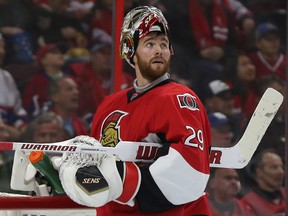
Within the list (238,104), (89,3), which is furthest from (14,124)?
(238,104)

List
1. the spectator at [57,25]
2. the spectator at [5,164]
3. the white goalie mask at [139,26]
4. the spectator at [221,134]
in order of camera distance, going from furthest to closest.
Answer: the spectator at [57,25], the spectator at [221,134], the spectator at [5,164], the white goalie mask at [139,26]

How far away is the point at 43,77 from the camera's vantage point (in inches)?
133

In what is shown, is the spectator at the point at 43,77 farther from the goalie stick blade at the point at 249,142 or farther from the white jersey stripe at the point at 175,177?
the white jersey stripe at the point at 175,177

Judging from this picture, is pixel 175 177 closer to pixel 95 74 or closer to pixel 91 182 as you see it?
pixel 91 182

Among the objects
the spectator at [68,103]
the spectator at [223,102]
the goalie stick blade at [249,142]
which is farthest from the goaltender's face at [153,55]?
the spectator at [223,102]

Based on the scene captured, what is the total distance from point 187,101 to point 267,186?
53.7 inches

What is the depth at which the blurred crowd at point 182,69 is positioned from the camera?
10.7 feet

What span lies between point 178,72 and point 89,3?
1.42 feet

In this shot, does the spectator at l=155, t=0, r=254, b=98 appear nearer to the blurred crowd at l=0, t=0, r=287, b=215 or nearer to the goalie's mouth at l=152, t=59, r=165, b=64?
the blurred crowd at l=0, t=0, r=287, b=215

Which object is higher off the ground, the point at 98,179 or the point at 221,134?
the point at 98,179

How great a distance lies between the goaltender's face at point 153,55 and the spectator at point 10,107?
1.13 meters

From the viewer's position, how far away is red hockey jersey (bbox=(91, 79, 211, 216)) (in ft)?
6.49

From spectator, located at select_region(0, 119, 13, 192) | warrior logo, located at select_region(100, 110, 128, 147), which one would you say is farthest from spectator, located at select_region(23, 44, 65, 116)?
warrior logo, located at select_region(100, 110, 128, 147)

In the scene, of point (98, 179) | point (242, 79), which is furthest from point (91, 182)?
point (242, 79)
